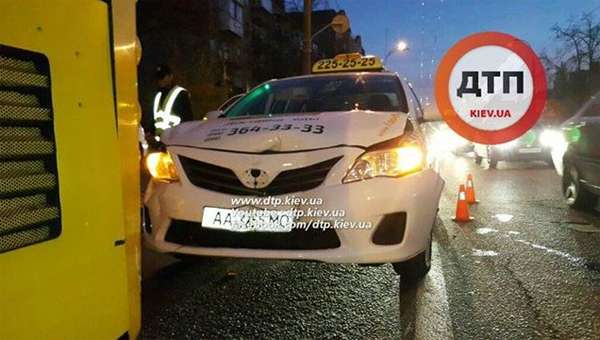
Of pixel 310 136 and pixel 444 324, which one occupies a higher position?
pixel 310 136

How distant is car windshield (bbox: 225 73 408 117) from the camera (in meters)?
4.62

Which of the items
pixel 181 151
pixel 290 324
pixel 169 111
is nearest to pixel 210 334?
pixel 290 324

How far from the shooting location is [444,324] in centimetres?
326

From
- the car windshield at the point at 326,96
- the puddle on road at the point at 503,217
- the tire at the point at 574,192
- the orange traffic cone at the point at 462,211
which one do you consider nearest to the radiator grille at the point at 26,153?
the car windshield at the point at 326,96

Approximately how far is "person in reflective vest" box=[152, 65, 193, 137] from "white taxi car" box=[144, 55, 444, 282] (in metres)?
2.30

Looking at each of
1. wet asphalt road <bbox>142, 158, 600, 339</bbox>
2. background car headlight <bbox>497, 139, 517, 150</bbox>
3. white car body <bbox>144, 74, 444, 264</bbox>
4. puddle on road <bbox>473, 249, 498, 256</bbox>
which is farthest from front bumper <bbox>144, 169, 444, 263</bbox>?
background car headlight <bbox>497, 139, 517, 150</bbox>

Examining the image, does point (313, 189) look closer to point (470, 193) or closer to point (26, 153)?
point (26, 153)

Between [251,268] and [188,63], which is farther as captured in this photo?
[188,63]

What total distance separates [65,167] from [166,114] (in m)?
4.62

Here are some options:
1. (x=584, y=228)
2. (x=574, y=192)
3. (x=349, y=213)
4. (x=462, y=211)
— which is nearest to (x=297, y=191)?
(x=349, y=213)

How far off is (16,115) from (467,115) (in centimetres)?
721

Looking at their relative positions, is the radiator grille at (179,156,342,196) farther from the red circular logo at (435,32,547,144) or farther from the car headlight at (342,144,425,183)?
the red circular logo at (435,32,547,144)

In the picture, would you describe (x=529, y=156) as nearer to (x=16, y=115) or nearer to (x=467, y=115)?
(x=467, y=115)

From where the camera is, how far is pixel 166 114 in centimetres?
591
